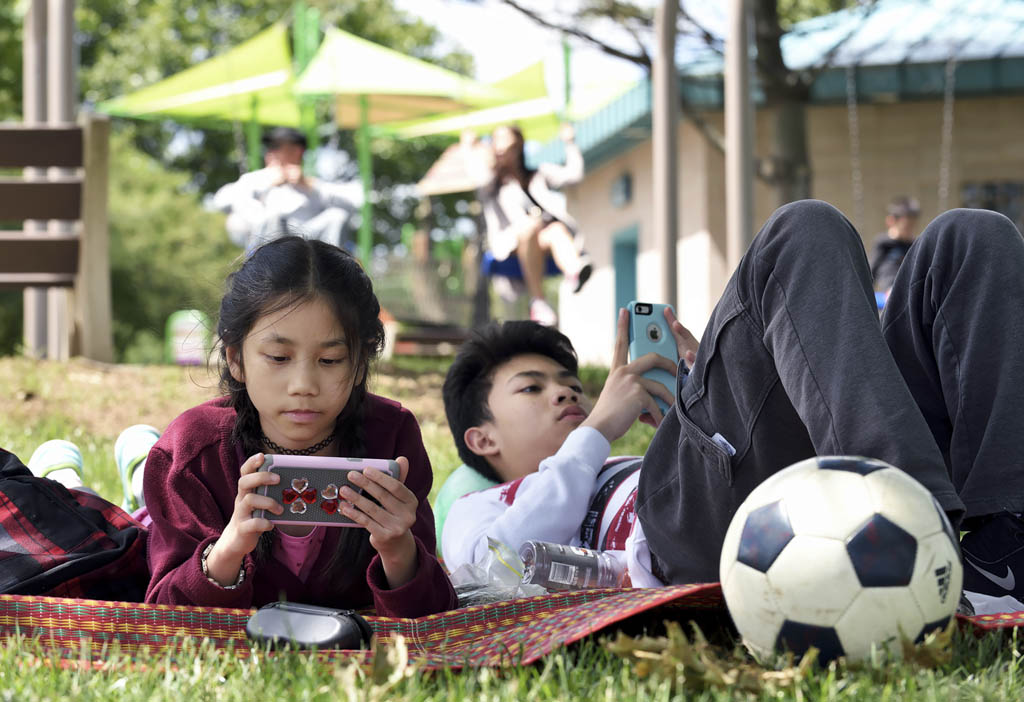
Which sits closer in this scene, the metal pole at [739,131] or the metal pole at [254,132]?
the metal pole at [739,131]

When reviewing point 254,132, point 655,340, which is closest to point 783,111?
point 254,132

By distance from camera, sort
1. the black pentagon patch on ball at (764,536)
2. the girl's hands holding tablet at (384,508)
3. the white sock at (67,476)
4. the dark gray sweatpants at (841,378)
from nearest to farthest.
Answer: the black pentagon patch on ball at (764,536), the dark gray sweatpants at (841,378), the girl's hands holding tablet at (384,508), the white sock at (67,476)

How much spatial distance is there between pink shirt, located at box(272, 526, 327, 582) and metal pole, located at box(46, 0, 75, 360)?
653cm

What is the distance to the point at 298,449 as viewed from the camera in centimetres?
289

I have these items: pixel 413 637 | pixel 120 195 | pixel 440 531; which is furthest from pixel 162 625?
pixel 120 195

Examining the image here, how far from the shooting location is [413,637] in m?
2.55

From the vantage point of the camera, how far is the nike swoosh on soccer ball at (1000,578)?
265 cm

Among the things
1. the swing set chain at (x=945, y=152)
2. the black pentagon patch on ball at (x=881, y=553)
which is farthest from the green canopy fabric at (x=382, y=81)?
the black pentagon patch on ball at (x=881, y=553)

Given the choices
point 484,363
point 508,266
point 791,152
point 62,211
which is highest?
point 791,152

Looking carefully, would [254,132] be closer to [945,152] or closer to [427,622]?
[945,152]

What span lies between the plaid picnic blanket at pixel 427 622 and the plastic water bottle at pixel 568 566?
1.43ft

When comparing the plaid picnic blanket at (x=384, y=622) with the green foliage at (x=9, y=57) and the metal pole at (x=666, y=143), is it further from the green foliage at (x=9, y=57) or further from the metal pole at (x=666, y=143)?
the green foliage at (x=9, y=57)

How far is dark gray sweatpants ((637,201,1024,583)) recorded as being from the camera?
7.29 ft

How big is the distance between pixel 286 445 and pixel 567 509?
0.83 metres
